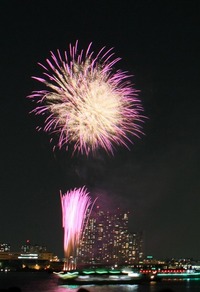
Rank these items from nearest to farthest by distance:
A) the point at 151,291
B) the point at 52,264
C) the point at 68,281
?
the point at 151,291
the point at 68,281
the point at 52,264

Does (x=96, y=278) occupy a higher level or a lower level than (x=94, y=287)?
higher

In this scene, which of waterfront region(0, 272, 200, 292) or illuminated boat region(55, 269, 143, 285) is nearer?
waterfront region(0, 272, 200, 292)

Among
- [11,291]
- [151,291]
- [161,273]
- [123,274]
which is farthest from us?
[161,273]

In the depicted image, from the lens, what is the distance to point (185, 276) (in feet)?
426

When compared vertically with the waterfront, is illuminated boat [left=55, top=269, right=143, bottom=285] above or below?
above

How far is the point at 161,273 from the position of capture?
12438 centimetres

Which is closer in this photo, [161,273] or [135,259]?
[161,273]

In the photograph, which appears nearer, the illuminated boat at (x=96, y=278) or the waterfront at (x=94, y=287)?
the waterfront at (x=94, y=287)

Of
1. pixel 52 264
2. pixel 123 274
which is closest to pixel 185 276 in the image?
pixel 123 274

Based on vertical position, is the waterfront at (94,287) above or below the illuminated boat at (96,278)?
below

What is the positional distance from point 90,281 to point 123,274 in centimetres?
2081

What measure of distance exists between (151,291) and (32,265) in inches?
5024

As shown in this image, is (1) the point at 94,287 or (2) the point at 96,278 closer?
(1) the point at 94,287

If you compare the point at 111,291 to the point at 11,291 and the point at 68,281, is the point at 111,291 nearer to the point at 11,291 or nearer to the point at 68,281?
the point at 68,281
